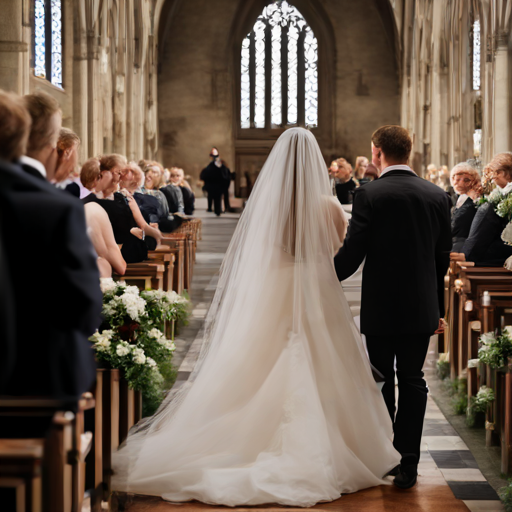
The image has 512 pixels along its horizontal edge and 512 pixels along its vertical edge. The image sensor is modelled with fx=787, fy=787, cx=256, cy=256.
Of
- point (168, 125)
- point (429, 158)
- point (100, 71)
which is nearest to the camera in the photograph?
point (100, 71)

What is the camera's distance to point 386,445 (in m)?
3.43

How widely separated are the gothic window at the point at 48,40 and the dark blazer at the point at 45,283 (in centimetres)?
1210

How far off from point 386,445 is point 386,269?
767mm

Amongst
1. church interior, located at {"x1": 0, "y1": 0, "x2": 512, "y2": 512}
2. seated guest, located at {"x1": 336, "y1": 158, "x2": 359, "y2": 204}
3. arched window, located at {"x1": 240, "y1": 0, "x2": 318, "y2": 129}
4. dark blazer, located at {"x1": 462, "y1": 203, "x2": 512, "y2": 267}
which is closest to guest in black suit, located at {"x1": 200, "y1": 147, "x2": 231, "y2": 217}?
church interior, located at {"x1": 0, "y1": 0, "x2": 512, "y2": 512}

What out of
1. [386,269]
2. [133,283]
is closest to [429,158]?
[133,283]

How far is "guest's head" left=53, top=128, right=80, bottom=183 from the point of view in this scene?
242 centimetres

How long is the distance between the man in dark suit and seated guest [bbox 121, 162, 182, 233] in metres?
3.16

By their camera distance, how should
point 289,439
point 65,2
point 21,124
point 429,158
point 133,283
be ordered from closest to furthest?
1. point 21,124
2. point 289,439
3. point 133,283
4. point 65,2
5. point 429,158

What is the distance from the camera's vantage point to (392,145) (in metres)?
3.49

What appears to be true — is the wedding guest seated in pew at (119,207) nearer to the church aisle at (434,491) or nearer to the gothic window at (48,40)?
the church aisle at (434,491)

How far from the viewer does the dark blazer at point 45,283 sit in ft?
5.00

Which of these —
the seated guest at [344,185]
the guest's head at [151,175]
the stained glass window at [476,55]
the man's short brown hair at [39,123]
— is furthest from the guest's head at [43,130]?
the stained glass window at [476,55]

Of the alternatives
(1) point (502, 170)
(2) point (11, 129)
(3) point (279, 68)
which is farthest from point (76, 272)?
(3) point (279, 68)

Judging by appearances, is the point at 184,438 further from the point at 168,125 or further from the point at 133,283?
the point at 168,125
